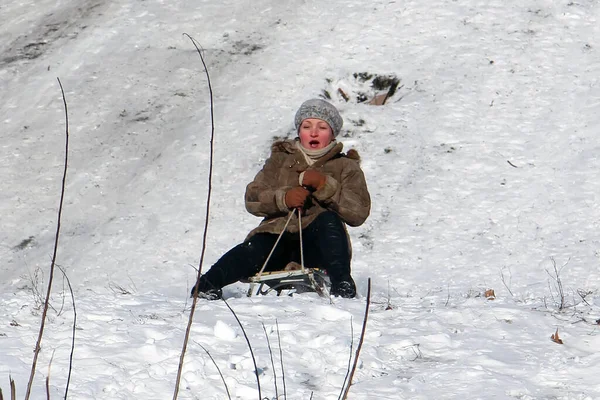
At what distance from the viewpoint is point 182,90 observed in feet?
36.6

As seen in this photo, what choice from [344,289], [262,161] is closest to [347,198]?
[344,289]

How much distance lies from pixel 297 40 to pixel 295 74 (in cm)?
93

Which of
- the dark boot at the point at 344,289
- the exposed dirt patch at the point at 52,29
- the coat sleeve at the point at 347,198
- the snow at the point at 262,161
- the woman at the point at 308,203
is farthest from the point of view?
the exposed dirt patch at the point at 52,29

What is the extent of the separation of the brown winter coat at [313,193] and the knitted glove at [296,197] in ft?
0.17

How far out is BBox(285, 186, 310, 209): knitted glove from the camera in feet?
19.1

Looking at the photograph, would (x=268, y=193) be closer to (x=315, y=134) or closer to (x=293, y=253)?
(x=293, y=253)

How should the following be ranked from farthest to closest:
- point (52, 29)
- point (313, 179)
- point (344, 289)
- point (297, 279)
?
1. point (52, 29)
2. point (313, 179)
3. point (297, 279)
4. point (344, 289)

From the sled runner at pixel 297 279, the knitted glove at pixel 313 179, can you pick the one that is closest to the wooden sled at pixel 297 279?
the sled runner at pixel 297 279

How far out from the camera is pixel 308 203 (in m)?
6.08

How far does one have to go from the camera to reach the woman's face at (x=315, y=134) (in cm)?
626

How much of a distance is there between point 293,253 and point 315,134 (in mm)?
845

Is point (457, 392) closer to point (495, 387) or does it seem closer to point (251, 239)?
point (495, 387)

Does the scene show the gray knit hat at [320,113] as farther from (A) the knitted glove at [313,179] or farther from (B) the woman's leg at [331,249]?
(B) the woman's leg at [331,249]

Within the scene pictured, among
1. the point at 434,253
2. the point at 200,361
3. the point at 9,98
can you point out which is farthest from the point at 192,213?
the point at 200,361
